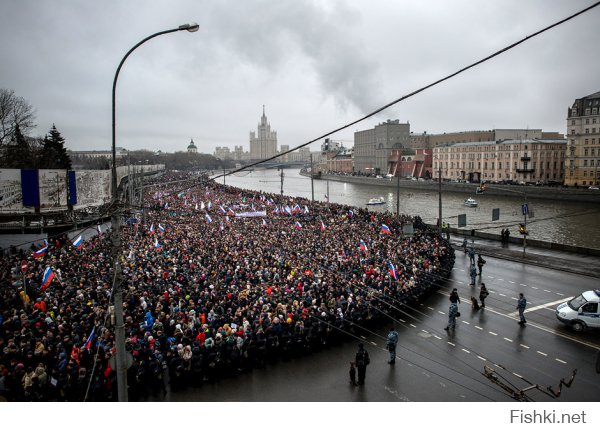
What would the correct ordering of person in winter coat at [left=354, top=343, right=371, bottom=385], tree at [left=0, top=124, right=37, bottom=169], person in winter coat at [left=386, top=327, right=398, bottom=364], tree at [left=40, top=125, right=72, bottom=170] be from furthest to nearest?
tree at [left=40, top=125, right=72, bottom=170], tree at [left=0, top=124, right=37, bottom=169], person in winter coat at [left=386, top=327, right=398, bottom=364], person in winter coat at [left=354, top=343, right=371, bottom=385]

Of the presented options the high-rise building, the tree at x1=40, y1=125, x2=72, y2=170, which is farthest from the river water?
the tree at x1=40, y1=125, x2=72, y2=170

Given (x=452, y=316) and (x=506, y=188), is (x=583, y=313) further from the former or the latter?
(x=506, y=188)

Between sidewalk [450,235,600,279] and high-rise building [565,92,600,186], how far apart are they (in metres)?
34.8

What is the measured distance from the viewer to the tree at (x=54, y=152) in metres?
35.6

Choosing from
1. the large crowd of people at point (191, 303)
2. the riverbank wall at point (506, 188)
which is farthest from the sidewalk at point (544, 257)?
the large crowd of people at point (191, 303)

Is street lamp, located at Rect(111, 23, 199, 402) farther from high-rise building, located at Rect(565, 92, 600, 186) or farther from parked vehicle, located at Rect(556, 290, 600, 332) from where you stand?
high-rise building, located at Rect(565, 92, 600, 186)

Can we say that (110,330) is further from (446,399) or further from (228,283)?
(446,399)

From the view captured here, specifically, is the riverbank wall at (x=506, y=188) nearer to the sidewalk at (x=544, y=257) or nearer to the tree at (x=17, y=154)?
the sidewalk at (x=544, y=257)

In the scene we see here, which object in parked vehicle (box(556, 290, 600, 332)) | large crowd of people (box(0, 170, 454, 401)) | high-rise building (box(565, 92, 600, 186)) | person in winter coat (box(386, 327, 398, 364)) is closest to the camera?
large crowd of people (box(0, 170, 454, 401))

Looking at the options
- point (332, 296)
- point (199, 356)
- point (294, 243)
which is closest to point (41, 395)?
point (199, 356)

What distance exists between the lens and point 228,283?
45.8ft

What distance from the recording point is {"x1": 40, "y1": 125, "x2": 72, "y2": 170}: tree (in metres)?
35.6

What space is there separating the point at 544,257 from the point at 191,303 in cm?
1999

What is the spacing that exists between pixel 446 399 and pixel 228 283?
26.3ft
